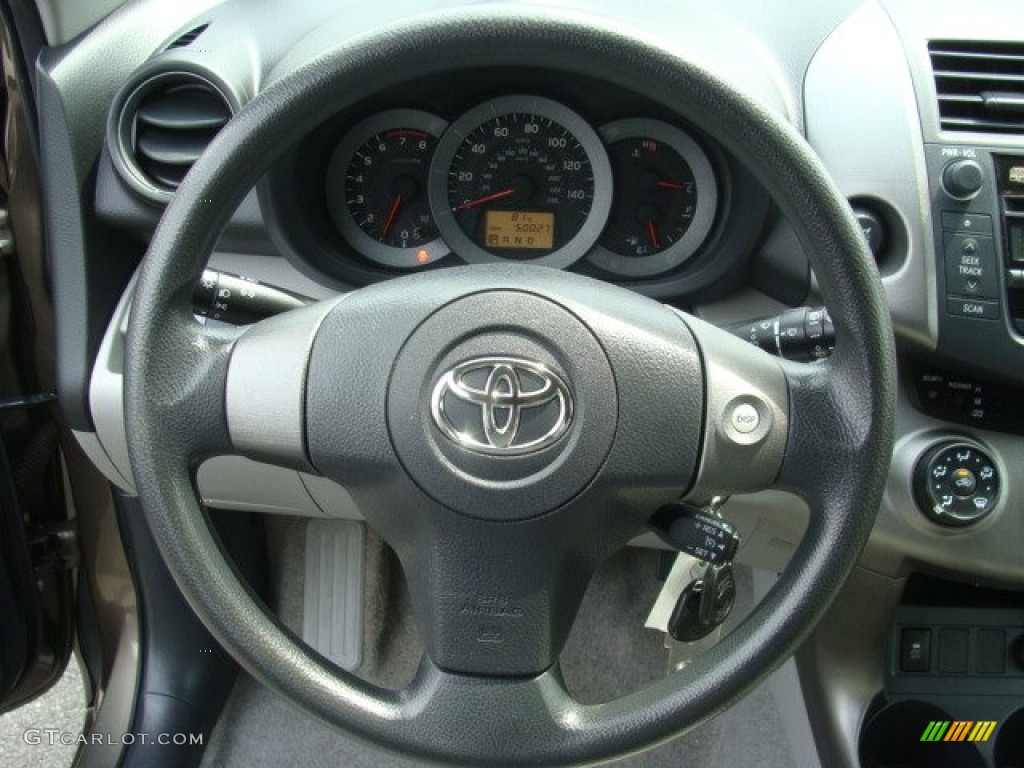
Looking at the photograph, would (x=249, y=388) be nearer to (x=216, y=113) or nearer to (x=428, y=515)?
(x=428, y=515)

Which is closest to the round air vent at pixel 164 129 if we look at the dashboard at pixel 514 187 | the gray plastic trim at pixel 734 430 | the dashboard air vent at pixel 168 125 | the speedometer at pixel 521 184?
the dashboard air vent at pixel 168 125

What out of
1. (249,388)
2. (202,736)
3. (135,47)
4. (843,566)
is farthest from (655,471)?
(202,736)

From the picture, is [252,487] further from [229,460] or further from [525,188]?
[525,188]

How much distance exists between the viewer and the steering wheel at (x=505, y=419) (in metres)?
0.75

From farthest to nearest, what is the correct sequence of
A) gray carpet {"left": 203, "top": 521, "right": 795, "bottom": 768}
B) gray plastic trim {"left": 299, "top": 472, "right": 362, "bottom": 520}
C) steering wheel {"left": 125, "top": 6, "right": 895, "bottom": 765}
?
gray carpet {"left": 203, "top": 521, "right": 795, "bottom": 768}
gray plastic trim {"left": 299, "top": 472, "right": 362, "bottom": 520}
steering wheel {"left": 125, "top": 6, "right": 895, "bottom": 765}

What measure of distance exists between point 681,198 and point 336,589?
3.09ft

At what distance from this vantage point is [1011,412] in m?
1.10

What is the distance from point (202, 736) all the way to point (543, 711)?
1091 millimetres

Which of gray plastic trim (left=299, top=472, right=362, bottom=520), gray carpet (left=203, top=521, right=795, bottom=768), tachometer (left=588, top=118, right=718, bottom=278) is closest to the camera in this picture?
tachometer (left=588, top=118, right=718, bottom=278)

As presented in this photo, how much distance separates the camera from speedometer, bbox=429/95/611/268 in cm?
115

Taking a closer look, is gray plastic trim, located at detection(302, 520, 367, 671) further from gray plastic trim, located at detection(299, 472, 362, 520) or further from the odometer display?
the odometer display

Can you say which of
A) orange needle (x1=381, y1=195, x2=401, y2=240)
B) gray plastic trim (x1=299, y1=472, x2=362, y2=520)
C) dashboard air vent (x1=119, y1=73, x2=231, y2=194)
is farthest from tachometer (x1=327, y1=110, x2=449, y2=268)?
gray plastic trim (x1=299, y1=472, x2=362, y2=520)

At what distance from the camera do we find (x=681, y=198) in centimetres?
116

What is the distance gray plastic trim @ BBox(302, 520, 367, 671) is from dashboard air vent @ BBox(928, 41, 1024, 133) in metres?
1.10
